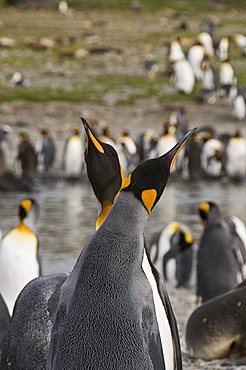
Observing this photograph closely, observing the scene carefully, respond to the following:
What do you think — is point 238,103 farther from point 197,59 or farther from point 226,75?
point 197,59

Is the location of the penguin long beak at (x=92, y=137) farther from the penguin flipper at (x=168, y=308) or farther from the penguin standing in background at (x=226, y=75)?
the penguin standing in background at (x=226, y=75)

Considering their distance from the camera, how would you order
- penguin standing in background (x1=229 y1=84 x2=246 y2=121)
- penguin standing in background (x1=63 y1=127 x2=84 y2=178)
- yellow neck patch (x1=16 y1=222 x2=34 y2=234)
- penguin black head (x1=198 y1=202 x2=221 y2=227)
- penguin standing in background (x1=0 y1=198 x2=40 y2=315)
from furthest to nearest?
1. penguin standing in background (x1=229 y1=84 x2=246 y2=121)
2. penguin standing in background (x1=63 y1=127 x2=84 y2=178)
3. penguin black head (x1=198 y1=202 x2=221 y2=227)
4. yellow neck patch (x1=16 y1=222 x2=34 y2=234)
5. penguin standing in background (x1=0 y1=198 x2=40 y2=315)

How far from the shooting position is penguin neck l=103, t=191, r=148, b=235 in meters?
3.06

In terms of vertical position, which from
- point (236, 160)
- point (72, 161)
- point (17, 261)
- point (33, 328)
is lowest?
point (236, 160)

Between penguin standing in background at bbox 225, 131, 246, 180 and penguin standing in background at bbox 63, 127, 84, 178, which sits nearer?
penguin standing in background at bbox 63, 127, 84, 178

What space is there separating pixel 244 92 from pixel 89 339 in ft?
77.3

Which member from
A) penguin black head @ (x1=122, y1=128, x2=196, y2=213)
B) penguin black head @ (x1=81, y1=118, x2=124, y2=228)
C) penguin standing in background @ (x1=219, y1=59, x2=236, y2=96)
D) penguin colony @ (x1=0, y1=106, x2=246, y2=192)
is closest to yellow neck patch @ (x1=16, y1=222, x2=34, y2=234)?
penguin black head @ (x1=81, y1=118, x2=124, y2=228)

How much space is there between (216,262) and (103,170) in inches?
185

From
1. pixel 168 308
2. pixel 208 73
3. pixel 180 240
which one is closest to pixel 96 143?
pixel 168 308

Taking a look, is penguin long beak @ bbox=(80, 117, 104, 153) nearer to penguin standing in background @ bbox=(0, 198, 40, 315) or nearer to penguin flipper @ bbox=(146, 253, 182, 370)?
penguin flipper @ bbox=(146, 253, 182, 370)

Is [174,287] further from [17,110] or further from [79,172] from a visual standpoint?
[17,110]

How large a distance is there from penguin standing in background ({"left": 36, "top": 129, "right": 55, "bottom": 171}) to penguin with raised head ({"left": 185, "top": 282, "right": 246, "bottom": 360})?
14.2 metres

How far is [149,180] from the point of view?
309 centimetres

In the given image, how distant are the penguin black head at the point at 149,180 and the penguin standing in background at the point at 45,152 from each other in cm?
1691
